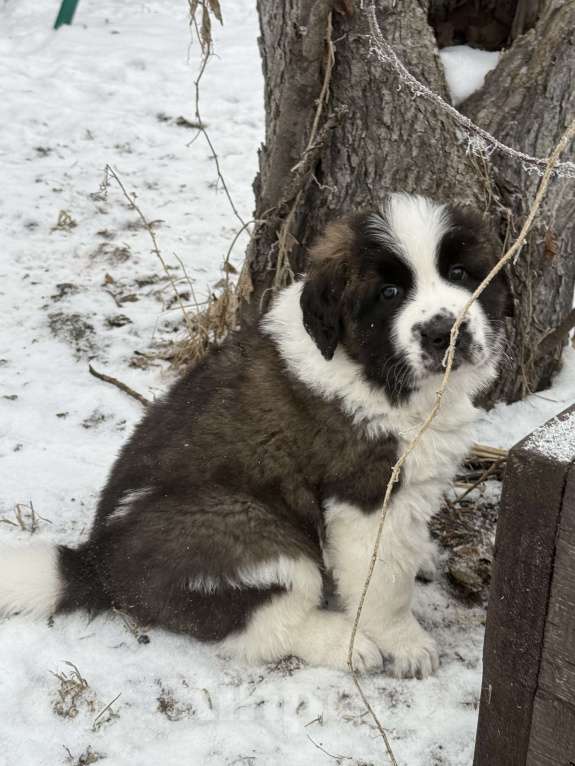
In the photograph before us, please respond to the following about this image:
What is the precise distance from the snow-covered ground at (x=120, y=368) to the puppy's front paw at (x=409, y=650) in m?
0.06

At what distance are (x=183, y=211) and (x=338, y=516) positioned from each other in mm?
3479

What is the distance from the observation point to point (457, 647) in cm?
284

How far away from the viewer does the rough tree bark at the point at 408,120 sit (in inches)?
130

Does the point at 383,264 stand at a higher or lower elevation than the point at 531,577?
higher

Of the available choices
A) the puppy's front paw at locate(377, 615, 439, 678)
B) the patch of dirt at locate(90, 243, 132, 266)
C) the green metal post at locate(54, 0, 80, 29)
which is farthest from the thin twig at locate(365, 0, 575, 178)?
the green metal post at locate(54, 0, 80, 29)

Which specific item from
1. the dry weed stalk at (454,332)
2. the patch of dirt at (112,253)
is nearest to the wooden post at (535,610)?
the dry weed stalk at (454,332)

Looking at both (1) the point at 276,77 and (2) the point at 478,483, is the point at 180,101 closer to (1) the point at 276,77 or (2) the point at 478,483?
(1) the point at 276,77

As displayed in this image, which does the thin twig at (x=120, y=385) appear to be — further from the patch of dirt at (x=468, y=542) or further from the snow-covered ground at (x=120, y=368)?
the patch of dirt at (x=468, y=542)

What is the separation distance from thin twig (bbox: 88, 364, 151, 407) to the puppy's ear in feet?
5.09

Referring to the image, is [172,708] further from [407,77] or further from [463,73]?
[463,73]

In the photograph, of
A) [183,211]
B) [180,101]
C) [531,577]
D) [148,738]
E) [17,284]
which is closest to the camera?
[531,577]

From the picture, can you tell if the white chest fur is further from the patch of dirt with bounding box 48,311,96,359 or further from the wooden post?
the patch of dirt with bounding box 48,311,96,359

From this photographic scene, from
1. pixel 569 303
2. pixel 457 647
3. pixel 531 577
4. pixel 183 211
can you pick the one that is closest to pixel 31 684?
pixel 457 647

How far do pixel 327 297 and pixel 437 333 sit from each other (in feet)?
1.21
